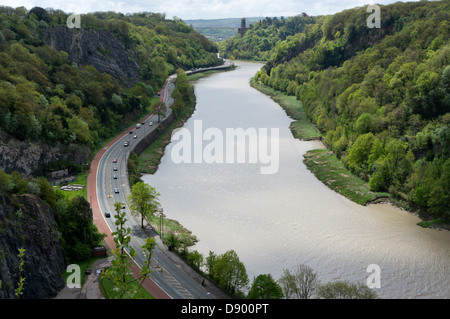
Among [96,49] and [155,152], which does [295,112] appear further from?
[96,49]

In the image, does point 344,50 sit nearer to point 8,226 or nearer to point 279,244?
point 279,244

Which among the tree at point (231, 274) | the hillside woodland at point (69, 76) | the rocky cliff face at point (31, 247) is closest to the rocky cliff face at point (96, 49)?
the hillside woodland at point (69, 76)

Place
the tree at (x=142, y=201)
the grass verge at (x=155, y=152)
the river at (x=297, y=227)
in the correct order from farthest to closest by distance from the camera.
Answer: the grass verge at (x=155, y=152) < the tree at (x=142, y=201) < the river at (x=297, y=227)

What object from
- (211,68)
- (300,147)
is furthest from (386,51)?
(211,68)

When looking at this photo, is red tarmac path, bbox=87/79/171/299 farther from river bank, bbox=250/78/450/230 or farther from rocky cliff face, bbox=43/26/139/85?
rocky cliff face, bbox=43/26/139/85

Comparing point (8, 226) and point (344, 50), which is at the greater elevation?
point (344, 50)

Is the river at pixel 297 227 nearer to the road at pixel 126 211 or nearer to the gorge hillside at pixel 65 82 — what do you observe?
the road at pixel 126 211
